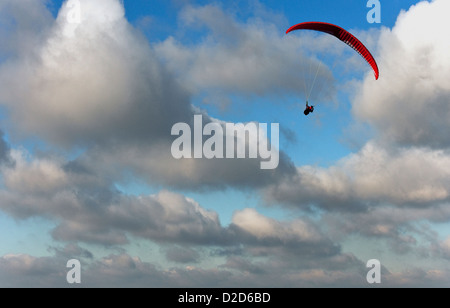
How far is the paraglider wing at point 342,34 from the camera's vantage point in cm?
6259

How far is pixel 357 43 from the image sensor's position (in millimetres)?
62969

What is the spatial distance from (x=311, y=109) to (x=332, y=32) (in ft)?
42.5

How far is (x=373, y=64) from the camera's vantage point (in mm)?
65688

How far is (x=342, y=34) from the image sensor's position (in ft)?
208

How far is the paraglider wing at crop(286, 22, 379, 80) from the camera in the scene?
62594 millimetres
